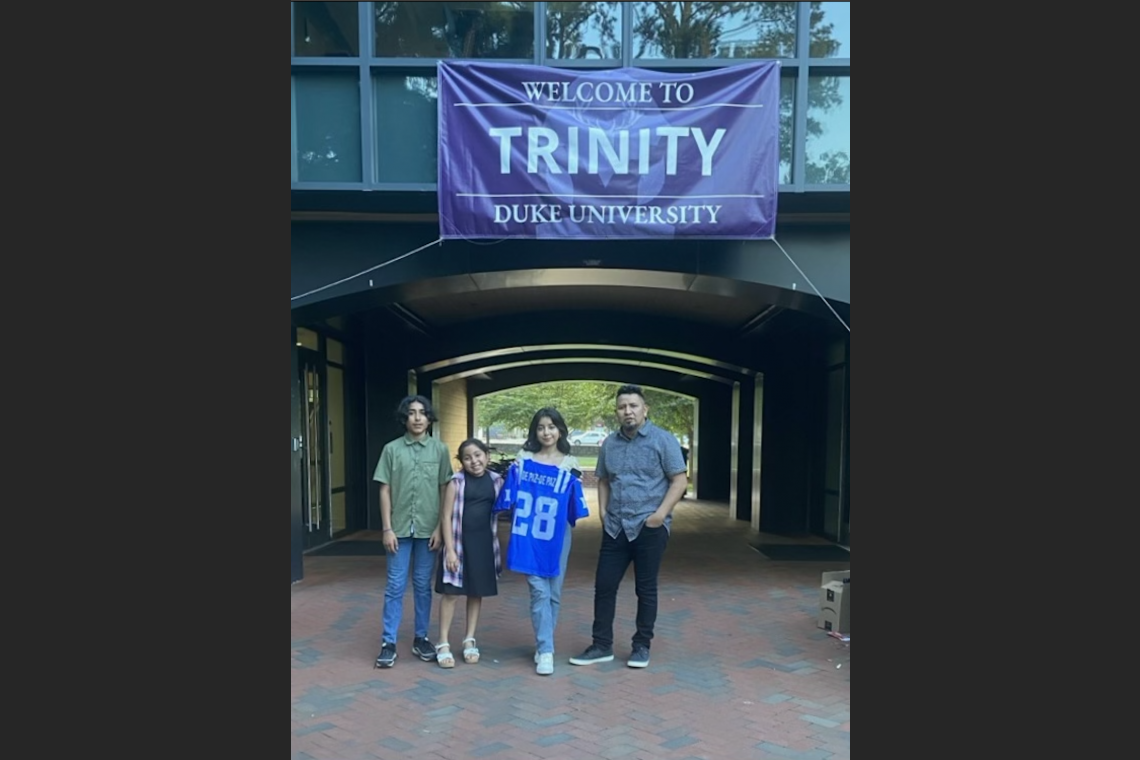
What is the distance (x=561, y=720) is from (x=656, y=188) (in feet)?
12.3

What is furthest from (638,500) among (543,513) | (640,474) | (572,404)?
(572,404)

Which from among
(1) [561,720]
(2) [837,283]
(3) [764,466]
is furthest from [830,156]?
(3) [764,466]

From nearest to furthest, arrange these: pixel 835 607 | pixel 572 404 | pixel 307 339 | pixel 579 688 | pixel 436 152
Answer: pixel 579 688 < pixel 835 607 < pixel 436 152 < pixel 307 339 < pixel 572 404

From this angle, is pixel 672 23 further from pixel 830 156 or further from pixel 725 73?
pixel 830 156

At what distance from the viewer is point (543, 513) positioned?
14.4ft

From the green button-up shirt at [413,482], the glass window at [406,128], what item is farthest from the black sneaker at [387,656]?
the glass window at [406,128]

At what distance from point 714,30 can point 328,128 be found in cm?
328

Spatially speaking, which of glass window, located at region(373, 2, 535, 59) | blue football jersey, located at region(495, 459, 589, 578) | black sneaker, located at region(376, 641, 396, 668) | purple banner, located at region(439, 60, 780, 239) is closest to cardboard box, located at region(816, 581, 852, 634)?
blue football jersey, located at region(495, 459, 589, 578)

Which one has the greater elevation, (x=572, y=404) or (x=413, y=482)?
(x=413, y=482)

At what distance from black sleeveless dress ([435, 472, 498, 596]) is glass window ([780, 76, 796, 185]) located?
3.51m

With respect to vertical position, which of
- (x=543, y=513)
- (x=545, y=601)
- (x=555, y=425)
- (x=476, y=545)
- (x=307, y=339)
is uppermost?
(x=307, y=339)

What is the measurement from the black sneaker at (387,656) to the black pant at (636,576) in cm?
129

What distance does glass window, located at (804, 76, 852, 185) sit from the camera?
580 centimetres

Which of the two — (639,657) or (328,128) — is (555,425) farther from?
(328,128)
